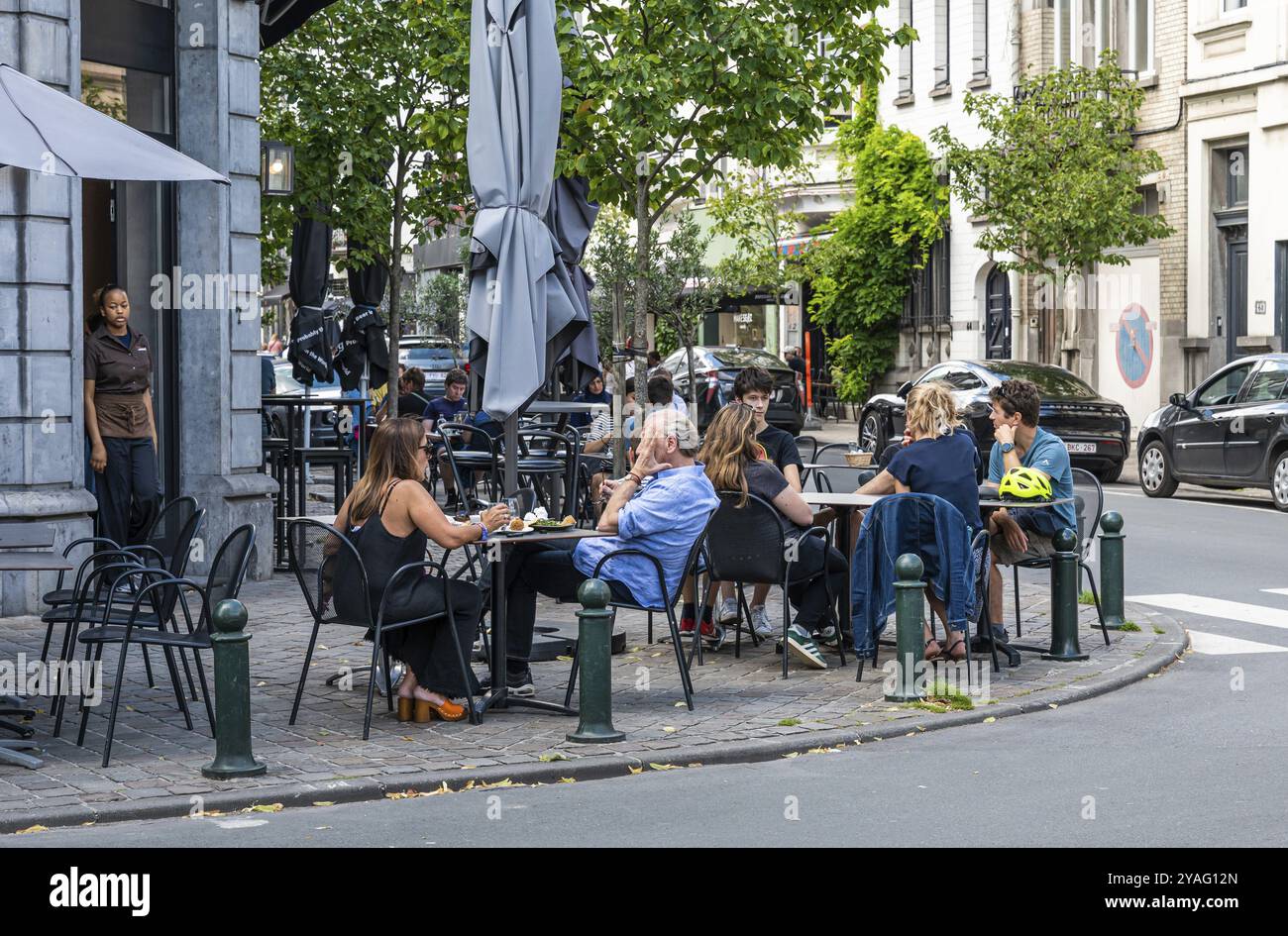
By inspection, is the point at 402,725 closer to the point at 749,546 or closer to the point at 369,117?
the point at 749,546

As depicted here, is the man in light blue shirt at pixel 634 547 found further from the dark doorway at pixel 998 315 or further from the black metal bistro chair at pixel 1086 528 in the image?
the dark doorway at pixel 998 315

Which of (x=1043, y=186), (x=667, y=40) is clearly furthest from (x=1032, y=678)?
(x=1043, y=186)

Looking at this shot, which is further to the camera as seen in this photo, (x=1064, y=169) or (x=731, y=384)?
(x=731, y=384)

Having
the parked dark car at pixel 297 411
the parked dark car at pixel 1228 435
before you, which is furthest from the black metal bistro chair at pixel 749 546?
the parked dark car at pixel 1228 435

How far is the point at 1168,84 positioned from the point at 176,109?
2114 centimetres

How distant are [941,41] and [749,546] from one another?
3075 cm

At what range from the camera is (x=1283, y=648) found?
10.5 metres

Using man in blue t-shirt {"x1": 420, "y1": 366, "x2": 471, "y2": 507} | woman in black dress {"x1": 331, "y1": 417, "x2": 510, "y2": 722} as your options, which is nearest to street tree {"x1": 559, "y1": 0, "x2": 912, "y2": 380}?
man in blue t-shirt {"x1": 420, "y1": 366, "x2": 471, "y2": 507}

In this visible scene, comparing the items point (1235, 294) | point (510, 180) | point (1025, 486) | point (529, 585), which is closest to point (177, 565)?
point (529, 585)

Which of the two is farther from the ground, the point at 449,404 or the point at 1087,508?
the point at 449,404

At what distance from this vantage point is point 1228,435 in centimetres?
1966

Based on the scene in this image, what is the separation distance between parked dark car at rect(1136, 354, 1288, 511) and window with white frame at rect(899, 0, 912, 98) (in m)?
19.7

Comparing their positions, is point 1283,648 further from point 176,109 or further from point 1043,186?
point 1043,186

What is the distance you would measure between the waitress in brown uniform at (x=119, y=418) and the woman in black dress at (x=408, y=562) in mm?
3638
